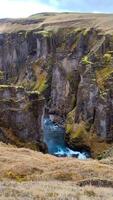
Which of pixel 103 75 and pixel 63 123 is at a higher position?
pixel 103 75

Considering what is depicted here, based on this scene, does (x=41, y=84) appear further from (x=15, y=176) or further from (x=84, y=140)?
(x=15, y=176)

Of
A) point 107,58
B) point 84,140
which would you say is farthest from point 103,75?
point 84,140

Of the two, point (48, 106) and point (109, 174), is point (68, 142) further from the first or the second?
point (109, 174)

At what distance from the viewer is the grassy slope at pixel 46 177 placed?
2639cm

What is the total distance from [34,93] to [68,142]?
33185mm

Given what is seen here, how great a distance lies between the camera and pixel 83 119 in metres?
117

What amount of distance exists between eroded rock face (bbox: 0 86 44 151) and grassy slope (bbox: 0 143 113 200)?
1194 inches

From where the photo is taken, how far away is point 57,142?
375ft

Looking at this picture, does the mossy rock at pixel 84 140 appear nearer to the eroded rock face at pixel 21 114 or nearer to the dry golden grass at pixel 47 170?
the eroded rock face at pixel 21 114

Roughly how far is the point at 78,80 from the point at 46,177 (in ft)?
366

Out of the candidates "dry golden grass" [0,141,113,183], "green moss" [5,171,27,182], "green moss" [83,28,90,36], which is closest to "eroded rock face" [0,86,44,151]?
"dry golden grass" [0,141,113,183]

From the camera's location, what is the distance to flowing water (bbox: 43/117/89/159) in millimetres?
101562

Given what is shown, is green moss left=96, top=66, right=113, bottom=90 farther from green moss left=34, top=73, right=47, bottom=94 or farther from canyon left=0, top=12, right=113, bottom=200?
green moss left=34, top=73, right=47, bottom=94

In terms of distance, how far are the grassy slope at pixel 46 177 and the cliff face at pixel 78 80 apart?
135 ft
